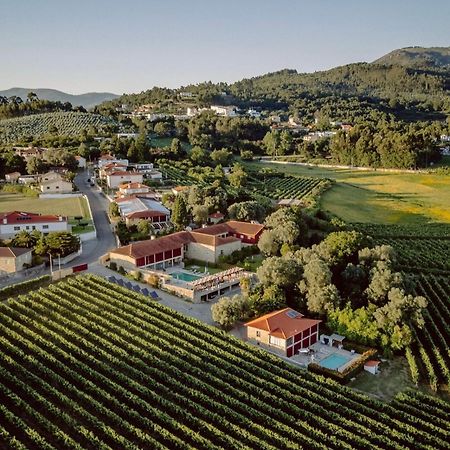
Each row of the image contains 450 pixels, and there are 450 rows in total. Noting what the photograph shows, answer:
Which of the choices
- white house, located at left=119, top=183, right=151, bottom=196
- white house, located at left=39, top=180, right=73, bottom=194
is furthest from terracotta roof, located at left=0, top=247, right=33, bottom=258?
white house, located at left=39, top=180, right=73, bottom=194

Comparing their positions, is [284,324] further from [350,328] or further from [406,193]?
[406,193]

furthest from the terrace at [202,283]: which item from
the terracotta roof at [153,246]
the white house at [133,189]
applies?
the white house at [133,189]

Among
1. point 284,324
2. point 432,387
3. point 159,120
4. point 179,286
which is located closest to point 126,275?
point 179,286

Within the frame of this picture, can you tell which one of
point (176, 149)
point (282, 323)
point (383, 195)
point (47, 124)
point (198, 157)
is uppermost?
point (47, 124)

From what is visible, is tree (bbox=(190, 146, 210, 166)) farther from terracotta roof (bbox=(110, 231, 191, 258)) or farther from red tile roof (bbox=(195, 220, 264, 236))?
terracotta roof (bbox=(110, 231, 191, 258))

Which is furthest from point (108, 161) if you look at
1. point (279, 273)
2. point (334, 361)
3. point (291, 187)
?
point (334, 361)

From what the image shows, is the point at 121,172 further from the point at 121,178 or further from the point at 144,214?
the point at 144,214

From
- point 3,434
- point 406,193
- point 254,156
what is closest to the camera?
point 3,434
